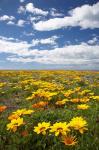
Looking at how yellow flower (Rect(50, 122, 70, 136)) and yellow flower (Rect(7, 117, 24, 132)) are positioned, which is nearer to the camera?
yellow flower (Rect(50, 122, 70, 136))

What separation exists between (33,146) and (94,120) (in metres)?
1.91

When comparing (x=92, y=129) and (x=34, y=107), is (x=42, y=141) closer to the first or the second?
(x=92, y=129)

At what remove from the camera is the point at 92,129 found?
680cm

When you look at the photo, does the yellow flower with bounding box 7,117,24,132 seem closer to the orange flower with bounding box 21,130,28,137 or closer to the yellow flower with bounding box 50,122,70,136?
the orange flower with bounding box 21,130,28,137

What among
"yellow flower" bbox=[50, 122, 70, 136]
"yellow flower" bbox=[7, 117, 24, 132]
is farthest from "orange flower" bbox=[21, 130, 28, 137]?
"yellow flower" bbox=[50, 122, 70, 136]

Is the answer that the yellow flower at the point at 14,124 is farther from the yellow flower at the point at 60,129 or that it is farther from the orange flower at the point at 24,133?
the yellow flower at the point at 60,129

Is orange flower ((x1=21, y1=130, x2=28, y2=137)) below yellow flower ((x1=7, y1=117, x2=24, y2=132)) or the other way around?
below

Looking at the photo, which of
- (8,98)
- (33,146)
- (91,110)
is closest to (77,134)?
(33,146)

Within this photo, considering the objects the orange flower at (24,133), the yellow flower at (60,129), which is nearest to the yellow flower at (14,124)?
the orange flower at (24,133)

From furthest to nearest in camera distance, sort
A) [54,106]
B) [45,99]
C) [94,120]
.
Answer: [45,99] → [54,106] → [94,120]

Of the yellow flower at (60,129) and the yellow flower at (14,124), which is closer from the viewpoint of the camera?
the yellow flower at (60,129)

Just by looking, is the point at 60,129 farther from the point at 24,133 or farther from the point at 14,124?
the point at 14,124

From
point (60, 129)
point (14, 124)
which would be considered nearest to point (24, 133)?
point (14, 124)

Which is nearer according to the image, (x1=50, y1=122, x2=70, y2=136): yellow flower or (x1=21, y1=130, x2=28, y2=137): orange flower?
(x1=50, y1=122, x2=70, y2=136): yellow flower
